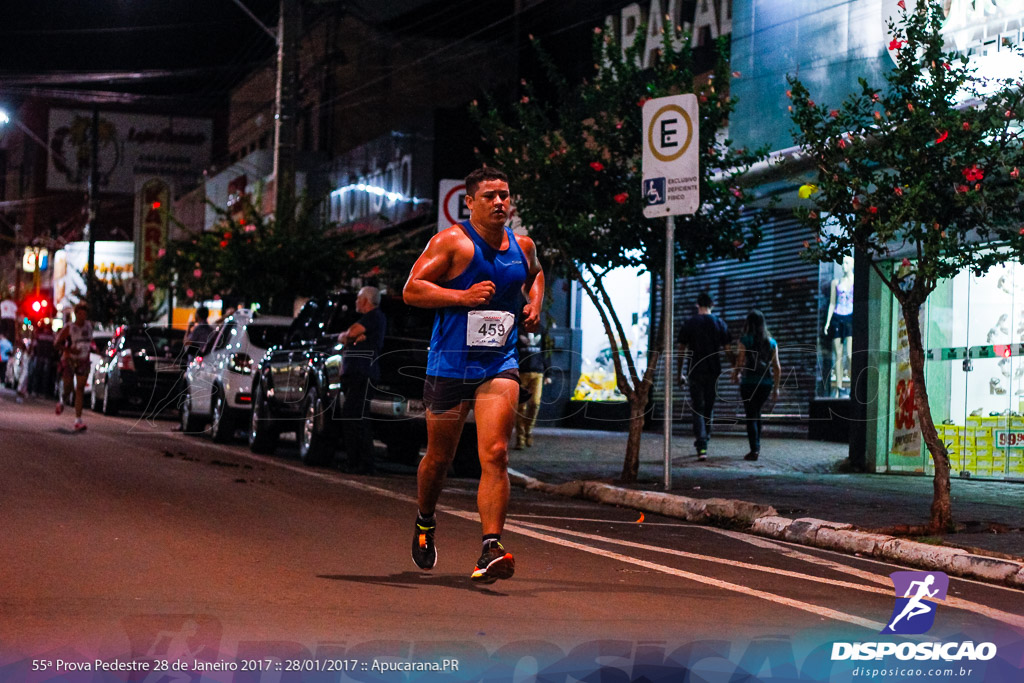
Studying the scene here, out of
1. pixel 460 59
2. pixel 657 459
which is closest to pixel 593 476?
pixel 657 459

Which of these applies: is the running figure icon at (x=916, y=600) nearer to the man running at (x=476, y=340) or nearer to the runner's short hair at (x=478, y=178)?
the man running at (x=476, y=340)

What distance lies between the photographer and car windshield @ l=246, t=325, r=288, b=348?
61.9 ft

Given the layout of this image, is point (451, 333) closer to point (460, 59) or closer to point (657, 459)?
point (657, 459)

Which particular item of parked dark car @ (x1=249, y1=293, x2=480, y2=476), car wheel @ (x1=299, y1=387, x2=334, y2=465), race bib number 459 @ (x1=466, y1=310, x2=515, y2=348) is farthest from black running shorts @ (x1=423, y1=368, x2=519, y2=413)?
car wheel @ (x1=299, y1=387, x2=334, y2=465)

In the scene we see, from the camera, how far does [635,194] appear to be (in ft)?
45.0

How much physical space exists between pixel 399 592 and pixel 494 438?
0.92 meters

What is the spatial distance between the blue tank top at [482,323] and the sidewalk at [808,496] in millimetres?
3429

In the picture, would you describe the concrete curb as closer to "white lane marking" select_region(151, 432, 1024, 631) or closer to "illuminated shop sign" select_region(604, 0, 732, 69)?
"white lane marking" select_region(151, 432, 1024, 631)

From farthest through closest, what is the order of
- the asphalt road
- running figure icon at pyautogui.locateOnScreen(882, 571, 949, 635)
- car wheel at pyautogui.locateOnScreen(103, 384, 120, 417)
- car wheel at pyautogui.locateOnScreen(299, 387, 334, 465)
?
car wheel at pyautogui.locateOnScreen(103, 384, 120, 417) < car wheel at pyautogui.locateOnScreen(299, 387, 334, 465) < running figure icon at pyautogui.locateOnScreen(882, 571, 949, 635) < the asphalt road

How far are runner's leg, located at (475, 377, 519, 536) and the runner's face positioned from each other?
844mm

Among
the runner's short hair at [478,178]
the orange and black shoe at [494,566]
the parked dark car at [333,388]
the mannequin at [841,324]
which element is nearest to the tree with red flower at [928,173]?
the runner's short hair at [478,178]

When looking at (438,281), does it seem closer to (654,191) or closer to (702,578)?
A: (702,578)

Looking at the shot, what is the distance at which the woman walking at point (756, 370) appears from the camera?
16641 mm

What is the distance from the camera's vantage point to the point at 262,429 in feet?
54.7
